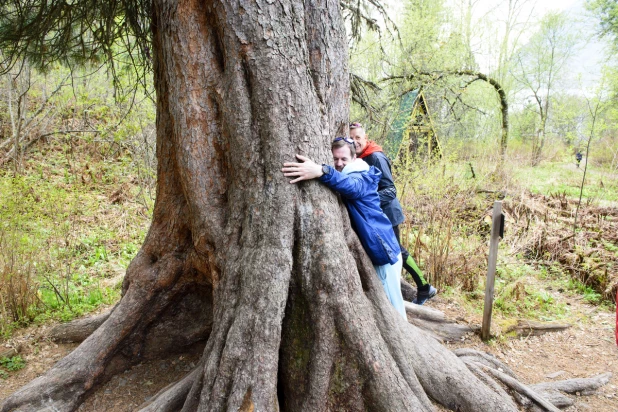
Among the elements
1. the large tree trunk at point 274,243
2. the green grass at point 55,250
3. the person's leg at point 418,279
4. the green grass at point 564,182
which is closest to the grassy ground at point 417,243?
the green grass at point 55,250

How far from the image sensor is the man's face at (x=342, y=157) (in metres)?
2.80

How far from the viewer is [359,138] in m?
3.60

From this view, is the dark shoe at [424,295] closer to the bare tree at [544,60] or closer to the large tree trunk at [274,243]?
the large tree trunk at [274,243]

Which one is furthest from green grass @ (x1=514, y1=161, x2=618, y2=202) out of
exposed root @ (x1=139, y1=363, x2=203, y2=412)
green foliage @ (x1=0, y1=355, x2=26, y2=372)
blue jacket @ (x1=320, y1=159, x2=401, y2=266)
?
green foliage @ (x1=0, y1=355, x2=26, y2=372)

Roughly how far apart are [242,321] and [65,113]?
11374 mm

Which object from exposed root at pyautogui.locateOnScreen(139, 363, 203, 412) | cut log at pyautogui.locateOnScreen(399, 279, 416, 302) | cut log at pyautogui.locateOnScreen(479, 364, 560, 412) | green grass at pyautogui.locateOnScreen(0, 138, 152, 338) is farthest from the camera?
cut log at pyautogui.locateOnScreen(399, 279, 416, 302)

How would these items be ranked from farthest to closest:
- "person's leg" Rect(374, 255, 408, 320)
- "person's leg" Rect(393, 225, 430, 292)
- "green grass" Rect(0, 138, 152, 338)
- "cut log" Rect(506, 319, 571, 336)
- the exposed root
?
"cut log" Rect(506, 319, 571, 336)
"person's leg" Rect(393, 225, 430, 292)
"green grass" Rect(0, 138, 152, 338)
"person's leg" Rect(374, 255, 408, 320)
the exposed root

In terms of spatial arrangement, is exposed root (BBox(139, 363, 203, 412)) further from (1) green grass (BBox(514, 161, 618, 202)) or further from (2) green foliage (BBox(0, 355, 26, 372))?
(1) green grass (BBox(514, 161, 618, 202))

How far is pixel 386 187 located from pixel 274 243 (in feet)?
6.04

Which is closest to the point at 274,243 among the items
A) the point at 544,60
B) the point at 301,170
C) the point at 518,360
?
the point at 301,170

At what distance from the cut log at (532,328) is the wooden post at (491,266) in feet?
1.41

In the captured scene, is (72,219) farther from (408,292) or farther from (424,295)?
(424,295)

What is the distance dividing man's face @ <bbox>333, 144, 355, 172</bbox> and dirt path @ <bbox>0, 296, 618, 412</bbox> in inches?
79.3

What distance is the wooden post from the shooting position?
13.6 feet
